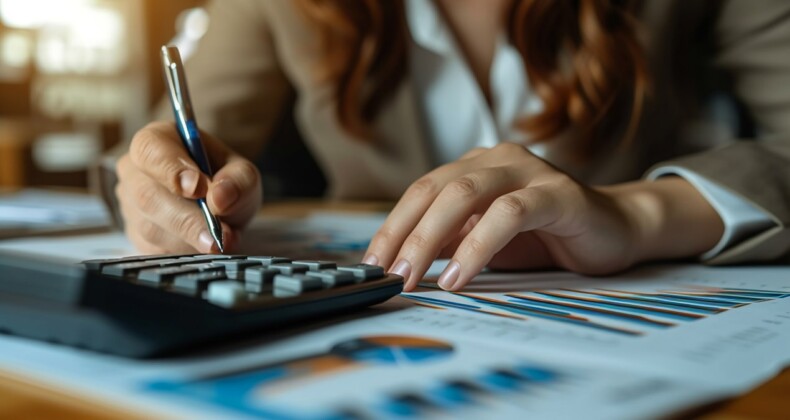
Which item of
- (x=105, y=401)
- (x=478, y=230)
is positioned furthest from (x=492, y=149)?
(x=105, y=401)

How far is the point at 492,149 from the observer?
19.5 inches

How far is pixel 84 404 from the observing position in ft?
0.73

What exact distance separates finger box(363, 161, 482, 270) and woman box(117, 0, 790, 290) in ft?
0.42

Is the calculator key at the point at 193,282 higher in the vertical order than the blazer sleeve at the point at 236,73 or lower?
lower

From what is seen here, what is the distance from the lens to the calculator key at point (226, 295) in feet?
0.91

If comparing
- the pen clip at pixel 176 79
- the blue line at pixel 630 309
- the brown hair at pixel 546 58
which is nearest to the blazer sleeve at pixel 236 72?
the brown hair at pixel 546 58

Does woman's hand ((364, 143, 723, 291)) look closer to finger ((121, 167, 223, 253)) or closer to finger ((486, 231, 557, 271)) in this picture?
finger ((486, 231, 557, 271))

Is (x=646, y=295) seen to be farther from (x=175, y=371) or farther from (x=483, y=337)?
(x=175, y=371)

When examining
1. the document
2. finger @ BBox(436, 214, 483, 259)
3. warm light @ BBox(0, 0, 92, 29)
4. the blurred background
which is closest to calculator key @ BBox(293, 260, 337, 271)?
finger @ BBox(436, 214, 483, 259)

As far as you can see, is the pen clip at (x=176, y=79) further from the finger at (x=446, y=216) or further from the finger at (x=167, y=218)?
the finger at (x=446, y=216)

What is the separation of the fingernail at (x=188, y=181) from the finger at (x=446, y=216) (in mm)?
142

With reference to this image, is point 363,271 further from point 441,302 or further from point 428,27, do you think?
point 428,27

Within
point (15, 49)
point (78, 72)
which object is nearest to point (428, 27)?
point (78, 72)

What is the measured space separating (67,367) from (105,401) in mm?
40
